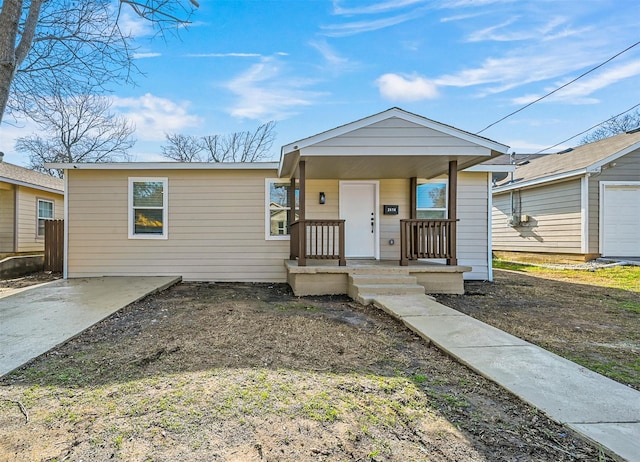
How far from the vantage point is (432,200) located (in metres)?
8.01

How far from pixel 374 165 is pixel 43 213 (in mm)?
11463

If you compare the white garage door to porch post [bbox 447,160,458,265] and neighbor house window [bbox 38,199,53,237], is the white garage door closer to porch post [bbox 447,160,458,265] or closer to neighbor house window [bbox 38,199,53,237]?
porch post [bbox 447,160,458,265]

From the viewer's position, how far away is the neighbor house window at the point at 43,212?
11148mm

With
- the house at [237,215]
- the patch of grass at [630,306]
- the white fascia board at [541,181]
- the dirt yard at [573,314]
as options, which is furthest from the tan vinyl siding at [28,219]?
the white fascia board at [541,181]

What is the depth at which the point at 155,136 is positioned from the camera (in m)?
20.7

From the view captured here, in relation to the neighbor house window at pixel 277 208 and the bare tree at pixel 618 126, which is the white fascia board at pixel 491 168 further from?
the bare tree at pixel 618 126

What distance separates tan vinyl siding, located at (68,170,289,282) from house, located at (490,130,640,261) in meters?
6.97

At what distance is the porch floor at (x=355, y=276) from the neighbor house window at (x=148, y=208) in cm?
343

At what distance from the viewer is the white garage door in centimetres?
968

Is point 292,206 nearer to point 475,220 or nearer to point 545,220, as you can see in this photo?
point 475,220

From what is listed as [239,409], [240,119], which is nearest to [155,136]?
[240,119]

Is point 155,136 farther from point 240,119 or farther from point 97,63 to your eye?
point 97,63

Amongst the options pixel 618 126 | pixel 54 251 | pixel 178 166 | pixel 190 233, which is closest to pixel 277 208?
pixel 190 233

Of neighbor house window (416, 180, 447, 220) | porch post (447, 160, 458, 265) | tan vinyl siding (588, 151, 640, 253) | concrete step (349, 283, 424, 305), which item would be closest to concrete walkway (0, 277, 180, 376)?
concrete step (349, 283, 424, 305)
